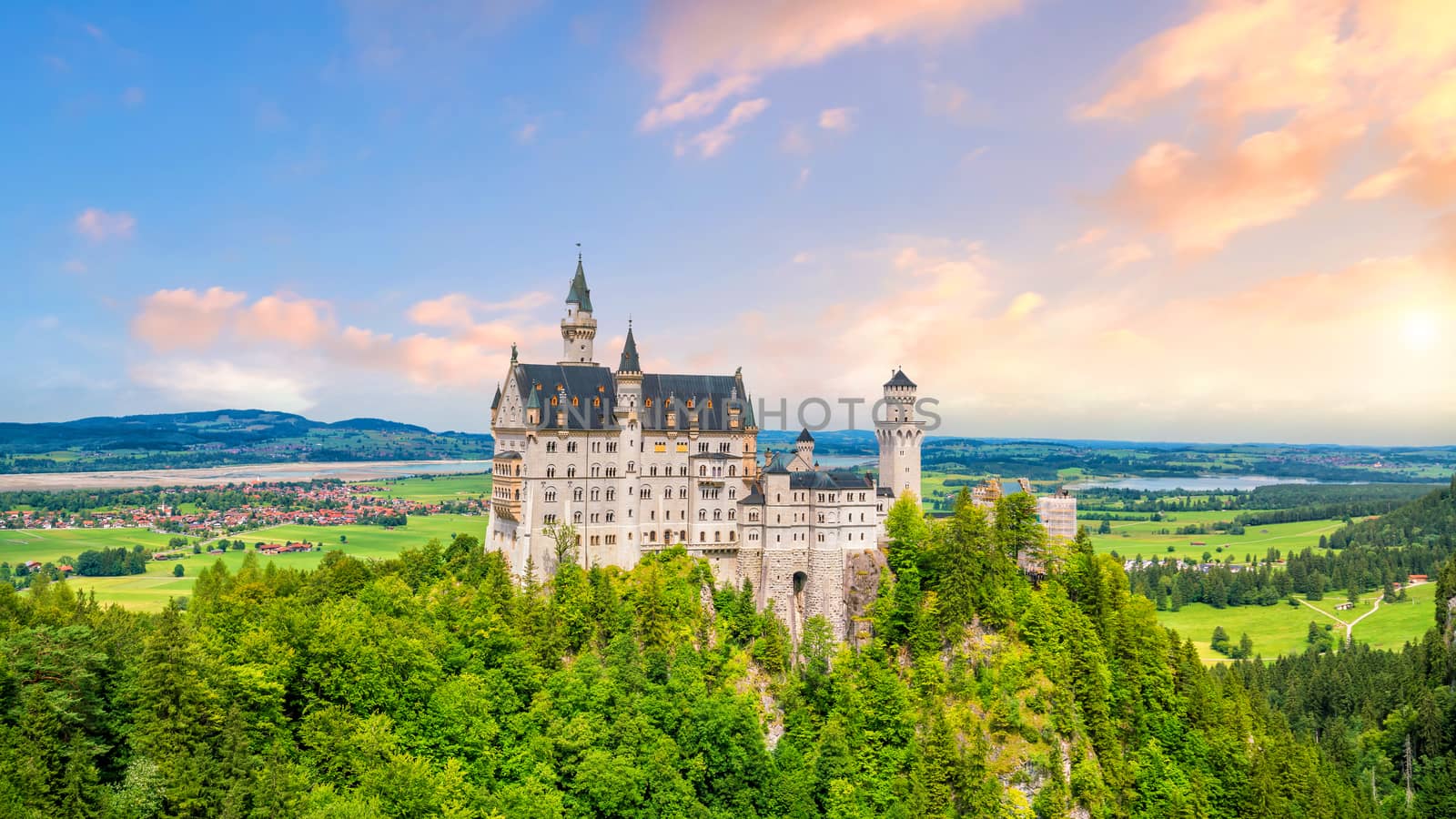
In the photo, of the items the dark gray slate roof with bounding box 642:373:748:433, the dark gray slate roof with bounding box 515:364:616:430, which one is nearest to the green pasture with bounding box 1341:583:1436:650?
the dark gray slate roof with bounding box 642:373:748:433

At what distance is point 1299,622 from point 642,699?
14896 cm

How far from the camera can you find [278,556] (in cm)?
14300

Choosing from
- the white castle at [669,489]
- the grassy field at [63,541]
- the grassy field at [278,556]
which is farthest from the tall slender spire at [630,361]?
the grassy field at [63,541]

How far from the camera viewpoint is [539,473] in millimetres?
77562

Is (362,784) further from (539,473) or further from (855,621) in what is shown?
(855,621)

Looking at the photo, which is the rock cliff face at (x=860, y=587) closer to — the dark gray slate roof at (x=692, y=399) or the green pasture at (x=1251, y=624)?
the dark gray slate roof at (x=692, y=399)

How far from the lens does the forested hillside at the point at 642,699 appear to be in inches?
2073

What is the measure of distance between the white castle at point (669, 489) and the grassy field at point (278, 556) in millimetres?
33480

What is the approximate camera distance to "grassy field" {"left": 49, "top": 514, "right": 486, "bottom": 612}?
375 feet

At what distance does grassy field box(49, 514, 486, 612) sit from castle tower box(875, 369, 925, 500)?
2048 inches

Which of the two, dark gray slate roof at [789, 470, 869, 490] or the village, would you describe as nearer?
dark gray slate roof at [789, 470, 869, 490]

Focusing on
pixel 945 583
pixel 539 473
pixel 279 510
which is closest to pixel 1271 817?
pixel 945 583

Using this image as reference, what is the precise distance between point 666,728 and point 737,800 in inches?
270

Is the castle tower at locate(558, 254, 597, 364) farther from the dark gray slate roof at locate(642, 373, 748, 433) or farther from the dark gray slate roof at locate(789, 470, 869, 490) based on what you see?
the dark gray slate roof at locate(789, 470, 869, 490)
